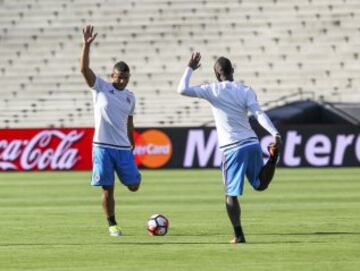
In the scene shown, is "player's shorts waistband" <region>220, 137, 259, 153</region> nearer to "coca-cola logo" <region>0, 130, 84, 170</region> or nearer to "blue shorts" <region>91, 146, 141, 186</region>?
"blue shorts" <region>91, 146, 141, 186</region>

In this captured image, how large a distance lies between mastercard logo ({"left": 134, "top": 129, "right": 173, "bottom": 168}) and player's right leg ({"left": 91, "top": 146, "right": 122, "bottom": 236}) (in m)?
19.8

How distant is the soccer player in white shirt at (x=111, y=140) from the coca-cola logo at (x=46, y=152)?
67.2 ft

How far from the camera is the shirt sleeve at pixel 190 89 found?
13461 mm

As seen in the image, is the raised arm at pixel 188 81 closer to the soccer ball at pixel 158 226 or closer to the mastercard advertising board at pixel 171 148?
the soccer ball at pixel 158 226

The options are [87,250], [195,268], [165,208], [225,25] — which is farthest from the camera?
[225,25]

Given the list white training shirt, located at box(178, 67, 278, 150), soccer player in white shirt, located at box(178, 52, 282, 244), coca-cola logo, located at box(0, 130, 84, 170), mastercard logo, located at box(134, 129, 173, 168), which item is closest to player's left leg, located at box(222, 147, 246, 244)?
soccer player in white shirt, located at box(178, 52, 282, 244)

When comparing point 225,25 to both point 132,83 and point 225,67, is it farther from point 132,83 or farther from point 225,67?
point 225,67

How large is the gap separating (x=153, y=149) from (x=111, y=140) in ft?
65.3

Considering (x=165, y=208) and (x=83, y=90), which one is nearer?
(x=165, y=208)

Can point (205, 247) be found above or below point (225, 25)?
below

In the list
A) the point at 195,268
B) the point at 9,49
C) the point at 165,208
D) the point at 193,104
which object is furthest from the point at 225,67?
the point at 9,49

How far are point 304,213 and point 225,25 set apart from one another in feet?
91.4

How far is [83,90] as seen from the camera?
1790 inches

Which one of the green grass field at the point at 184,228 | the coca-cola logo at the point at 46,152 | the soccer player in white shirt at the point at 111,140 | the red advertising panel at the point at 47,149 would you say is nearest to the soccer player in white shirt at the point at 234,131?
the green grass field at the point at 184,228
